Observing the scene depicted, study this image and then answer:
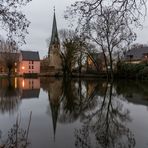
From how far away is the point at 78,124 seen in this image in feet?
32.7

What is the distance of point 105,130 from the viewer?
29.6 ft

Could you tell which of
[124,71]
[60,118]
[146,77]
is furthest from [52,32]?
[60,118]

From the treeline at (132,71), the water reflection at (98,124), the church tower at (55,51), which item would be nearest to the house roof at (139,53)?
the church tower at (55,51)

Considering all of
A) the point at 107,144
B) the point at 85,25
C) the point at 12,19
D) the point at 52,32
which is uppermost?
the point at 52,32

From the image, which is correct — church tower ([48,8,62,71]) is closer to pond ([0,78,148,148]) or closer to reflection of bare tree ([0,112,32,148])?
pond ([0,78,148,148])

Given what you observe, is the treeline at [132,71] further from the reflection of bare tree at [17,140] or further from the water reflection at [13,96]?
the reflection of bare tree at [17,140]

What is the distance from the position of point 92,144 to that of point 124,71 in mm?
43050

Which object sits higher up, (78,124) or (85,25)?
(85,25)

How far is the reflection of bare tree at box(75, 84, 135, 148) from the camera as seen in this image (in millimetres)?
7445

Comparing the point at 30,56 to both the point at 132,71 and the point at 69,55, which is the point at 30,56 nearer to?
the point at 69,55

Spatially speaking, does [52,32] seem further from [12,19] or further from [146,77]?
[12,19]

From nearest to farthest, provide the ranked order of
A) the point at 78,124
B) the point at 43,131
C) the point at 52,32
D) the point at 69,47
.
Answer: the point at 43,131 < the point at 78,124 < the point at 69,47 < the point at 52,32

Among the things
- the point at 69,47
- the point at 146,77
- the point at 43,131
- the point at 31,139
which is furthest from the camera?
the point at 69,47

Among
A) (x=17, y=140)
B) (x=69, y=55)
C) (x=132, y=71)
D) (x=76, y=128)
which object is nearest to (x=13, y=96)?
(x=76, y=128)
